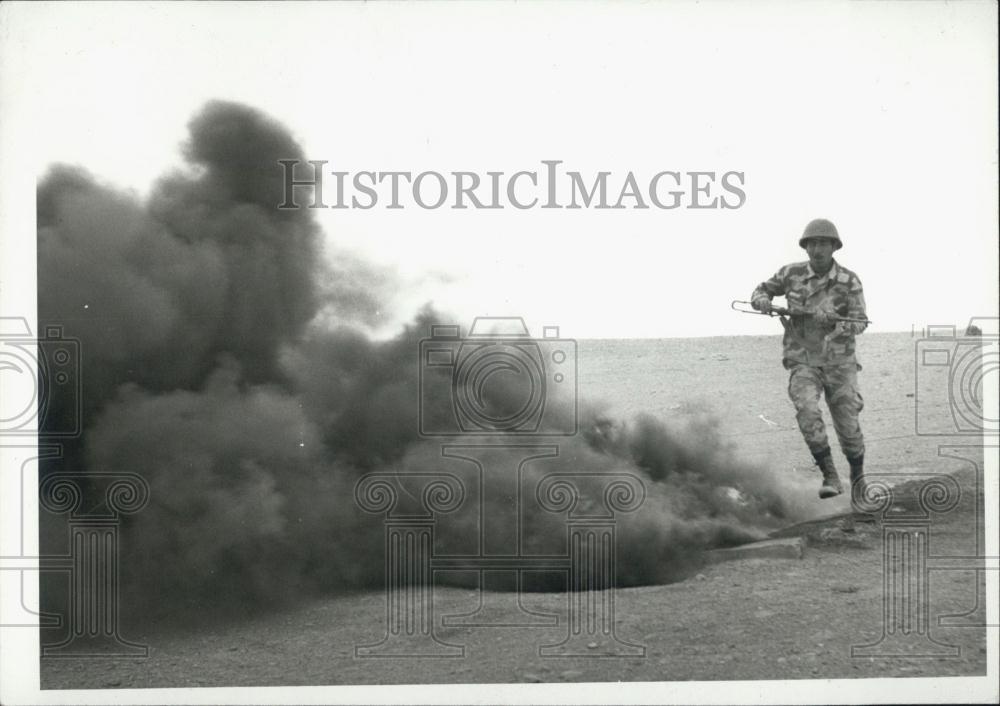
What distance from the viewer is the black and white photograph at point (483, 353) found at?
490cm

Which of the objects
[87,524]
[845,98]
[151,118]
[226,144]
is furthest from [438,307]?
[845,98]

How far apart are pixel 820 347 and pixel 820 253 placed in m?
0.47

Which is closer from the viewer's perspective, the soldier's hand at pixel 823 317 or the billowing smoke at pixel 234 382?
the billowing smoke at pixel 234 382

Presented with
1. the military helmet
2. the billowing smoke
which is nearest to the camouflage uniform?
the military helmet

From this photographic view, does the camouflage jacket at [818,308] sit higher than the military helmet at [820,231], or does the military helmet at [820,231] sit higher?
the military helmet at [820,231]

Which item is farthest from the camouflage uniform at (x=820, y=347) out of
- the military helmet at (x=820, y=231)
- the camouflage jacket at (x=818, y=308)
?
the military helmet at (x=820, y=231)

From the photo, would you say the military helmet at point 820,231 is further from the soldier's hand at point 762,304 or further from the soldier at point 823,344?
the soldier's hand at point 762,304

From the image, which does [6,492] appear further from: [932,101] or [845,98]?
[932,101]

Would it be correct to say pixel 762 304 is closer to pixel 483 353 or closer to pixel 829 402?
pixel 829 402

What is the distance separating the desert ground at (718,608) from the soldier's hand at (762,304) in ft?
0.48

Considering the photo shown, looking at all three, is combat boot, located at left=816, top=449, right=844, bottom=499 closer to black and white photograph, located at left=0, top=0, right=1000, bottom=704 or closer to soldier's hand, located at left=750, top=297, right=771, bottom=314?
black and white photograph, located at left=0, top=0, right=1000, bottom=704

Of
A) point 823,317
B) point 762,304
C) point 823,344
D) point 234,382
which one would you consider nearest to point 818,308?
point 823,317

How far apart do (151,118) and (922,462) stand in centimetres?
412

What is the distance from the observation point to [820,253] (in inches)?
201
